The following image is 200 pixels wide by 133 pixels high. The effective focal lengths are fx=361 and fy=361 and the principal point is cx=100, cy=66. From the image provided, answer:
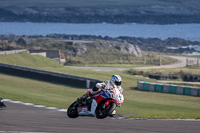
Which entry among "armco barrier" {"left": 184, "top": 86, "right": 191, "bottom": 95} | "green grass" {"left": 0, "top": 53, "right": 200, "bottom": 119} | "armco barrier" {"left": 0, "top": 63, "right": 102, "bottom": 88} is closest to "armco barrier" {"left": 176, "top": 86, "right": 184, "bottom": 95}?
"armco barrier" {"left": 184, "top": 86, "right": 191, "bottom": 95}

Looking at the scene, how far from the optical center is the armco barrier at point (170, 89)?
34344 millimetres

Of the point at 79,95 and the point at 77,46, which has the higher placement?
the point at 79,95

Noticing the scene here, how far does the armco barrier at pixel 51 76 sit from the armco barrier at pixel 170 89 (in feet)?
17.7

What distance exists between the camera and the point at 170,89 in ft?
117

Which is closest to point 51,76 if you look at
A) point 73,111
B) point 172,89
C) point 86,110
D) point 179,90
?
point 172,89

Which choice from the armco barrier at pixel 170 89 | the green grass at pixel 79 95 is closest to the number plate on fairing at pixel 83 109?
the green grass at pixel 79 95

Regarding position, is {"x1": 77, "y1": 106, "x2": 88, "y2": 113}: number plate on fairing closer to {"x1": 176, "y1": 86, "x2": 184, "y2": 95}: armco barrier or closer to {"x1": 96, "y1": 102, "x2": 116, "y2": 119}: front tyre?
{"x1": 96, "y1": 102, "x2": 116, "y2": 119}: front tyre

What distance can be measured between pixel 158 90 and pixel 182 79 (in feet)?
60.3

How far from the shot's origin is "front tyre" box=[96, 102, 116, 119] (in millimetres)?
12219

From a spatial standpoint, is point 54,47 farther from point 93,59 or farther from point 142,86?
point 142,86

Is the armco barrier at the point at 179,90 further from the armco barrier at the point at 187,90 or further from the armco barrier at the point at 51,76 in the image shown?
the armco barrier at the point at 51,76

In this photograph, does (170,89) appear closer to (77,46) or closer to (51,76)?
(51,76)

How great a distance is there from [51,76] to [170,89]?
12.5 metres

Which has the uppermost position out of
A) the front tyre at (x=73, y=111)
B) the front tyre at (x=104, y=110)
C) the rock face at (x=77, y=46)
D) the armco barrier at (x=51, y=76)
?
the front tyre at (x=104, y=110)
